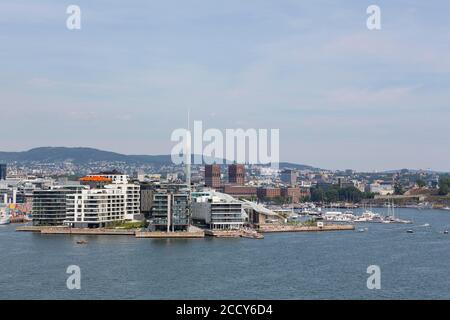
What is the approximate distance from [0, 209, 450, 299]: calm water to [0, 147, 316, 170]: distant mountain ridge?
84719 millimetres

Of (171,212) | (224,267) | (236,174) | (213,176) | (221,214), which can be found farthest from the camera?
(236,174)

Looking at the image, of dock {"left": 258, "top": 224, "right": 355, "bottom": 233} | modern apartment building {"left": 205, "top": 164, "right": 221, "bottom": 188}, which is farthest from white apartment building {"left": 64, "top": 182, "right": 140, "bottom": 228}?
modern apartment building {"left": 205, "top": 164, "right": 221, "bottom": 188}

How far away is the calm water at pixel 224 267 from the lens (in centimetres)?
1157

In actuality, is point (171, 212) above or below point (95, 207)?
below

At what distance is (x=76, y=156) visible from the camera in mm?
111375

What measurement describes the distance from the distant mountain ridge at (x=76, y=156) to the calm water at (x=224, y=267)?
278ft

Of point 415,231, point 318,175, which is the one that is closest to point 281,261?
point 415,231

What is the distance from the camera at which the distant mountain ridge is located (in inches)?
4226

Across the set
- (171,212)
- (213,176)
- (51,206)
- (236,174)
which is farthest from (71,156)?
(171,212)

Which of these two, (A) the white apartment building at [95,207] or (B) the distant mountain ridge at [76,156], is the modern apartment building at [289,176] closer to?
(B) the distant mountain ridge at [76,156]

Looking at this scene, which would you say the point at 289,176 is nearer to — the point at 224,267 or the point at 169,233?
the point at 169,233

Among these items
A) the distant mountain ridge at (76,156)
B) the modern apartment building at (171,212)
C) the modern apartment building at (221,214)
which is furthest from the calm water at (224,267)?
the distant mountain ridge at (76,156)

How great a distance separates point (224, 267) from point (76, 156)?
99.5 m
